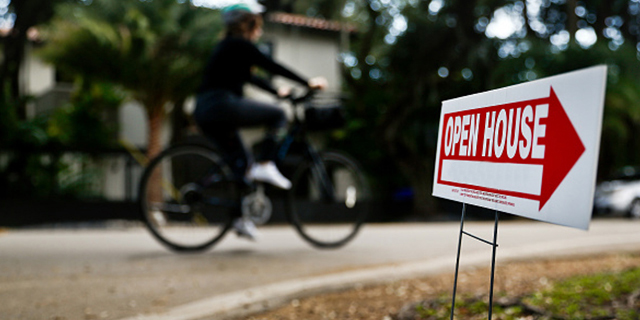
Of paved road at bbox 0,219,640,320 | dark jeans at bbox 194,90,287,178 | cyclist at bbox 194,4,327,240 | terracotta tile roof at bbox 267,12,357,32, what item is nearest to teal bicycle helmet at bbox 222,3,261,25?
cyclist at bbox 194,4,327,240

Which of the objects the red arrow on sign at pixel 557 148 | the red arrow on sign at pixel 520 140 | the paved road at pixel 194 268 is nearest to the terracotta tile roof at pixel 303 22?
the paved road at pixel 194 268

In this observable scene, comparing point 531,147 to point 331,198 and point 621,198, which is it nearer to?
point 331,198

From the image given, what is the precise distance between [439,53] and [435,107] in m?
1.33

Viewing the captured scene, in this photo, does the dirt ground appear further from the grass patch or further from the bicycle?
the bicycle

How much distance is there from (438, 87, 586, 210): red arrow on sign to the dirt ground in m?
1.11

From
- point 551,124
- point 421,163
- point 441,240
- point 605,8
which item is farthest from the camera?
point 605,8

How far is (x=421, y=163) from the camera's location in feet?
48.6

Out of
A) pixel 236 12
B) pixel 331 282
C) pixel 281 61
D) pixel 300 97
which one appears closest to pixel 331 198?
pixel 300 97

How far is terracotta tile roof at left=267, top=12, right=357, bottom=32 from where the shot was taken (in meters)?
18.0

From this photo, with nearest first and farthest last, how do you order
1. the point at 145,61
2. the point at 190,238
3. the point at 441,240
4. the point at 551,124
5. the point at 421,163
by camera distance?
the point at 551,124 < the point at 190,238 < the point at 441,240 < the point at 145,61 < the point at 421,163

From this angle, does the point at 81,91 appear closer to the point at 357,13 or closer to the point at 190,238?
the point at 357,13

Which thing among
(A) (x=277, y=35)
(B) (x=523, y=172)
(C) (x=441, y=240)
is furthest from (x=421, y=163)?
(B) (x=523, y=172)

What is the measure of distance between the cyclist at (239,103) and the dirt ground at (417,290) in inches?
48.6

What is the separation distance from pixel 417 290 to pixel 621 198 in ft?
50.2
